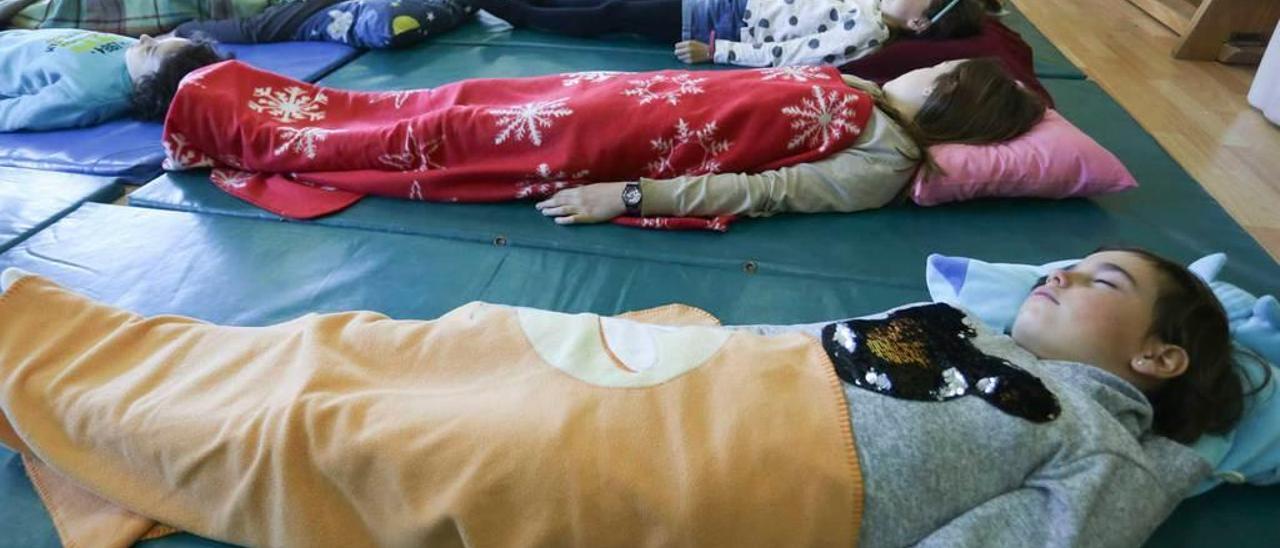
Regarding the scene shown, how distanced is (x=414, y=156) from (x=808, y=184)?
2.70 feet

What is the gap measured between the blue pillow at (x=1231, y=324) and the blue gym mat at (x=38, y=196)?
1.71 metres

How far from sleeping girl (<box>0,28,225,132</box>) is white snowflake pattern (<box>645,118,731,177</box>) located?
122cm

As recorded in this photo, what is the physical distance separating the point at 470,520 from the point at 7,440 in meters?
0.63

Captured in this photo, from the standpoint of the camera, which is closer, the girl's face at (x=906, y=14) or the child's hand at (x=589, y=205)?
the child's hand at (x=589, y=205)

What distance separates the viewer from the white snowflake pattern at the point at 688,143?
155cm

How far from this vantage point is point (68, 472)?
0.90 meters

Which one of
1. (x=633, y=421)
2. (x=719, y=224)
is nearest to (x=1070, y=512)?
(x=633, y=421)

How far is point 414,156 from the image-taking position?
1601 mm

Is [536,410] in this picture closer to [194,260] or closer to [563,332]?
[563,332]

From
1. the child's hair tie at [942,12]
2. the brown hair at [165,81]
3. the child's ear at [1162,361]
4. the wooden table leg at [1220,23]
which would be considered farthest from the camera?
the wooden table leg at [1220,23]

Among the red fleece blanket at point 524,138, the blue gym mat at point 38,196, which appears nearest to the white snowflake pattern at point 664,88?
the red fleece blanket at point 524,138

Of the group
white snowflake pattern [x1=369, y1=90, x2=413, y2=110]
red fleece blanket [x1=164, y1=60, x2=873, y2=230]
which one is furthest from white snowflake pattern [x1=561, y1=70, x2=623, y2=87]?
white snowflake pattern [x1=369, y1=90, x2=413, y2=110]

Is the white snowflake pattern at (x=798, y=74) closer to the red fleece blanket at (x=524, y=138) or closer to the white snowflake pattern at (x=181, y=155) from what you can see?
the red fleece blanket at (x=524, y=138)

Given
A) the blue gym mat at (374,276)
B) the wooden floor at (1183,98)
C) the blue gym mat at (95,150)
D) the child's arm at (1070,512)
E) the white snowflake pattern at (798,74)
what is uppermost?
the white snowflake pattern at (798,74)
